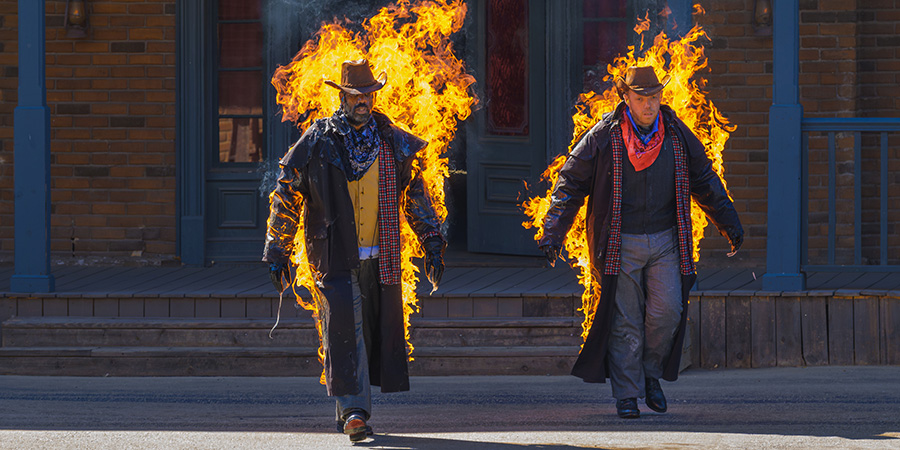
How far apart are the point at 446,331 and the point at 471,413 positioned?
1223mm

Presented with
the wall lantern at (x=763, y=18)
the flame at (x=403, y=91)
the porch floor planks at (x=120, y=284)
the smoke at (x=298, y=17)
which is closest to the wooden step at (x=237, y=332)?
the porch floor planks at (x=120, y=284)

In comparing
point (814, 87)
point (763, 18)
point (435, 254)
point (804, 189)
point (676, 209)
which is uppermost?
point (763, 18)

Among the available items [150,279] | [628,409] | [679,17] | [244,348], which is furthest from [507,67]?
[628,409]

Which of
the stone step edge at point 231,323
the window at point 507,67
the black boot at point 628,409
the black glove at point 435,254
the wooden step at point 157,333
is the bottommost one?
the black boot at point 628,409

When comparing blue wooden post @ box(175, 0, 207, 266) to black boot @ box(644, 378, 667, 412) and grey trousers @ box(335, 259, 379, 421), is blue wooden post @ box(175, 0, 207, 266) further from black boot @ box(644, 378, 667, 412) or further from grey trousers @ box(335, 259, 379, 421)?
black boot @ box(644, 378, 667, 412)

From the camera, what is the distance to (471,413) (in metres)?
6.96

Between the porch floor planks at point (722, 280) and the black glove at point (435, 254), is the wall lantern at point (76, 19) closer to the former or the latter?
the black glove at point (435, 254)

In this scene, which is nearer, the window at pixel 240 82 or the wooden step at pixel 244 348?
the wooden step at pixel 244 348

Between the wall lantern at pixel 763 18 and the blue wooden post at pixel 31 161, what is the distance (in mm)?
4952

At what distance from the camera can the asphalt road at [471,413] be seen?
20.6ft

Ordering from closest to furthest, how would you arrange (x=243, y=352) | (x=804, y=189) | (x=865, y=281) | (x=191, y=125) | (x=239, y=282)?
(x=243, y=352), (x=804, y=189), (x=865, y=281), (x=239, y=282), (x=191, y=125)

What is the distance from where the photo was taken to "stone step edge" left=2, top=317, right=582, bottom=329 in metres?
8.09

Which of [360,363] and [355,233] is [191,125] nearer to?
[355,233]

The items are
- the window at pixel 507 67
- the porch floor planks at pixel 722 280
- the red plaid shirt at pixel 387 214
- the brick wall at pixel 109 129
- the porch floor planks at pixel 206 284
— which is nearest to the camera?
the red plaid shirt at pixel 387 214
